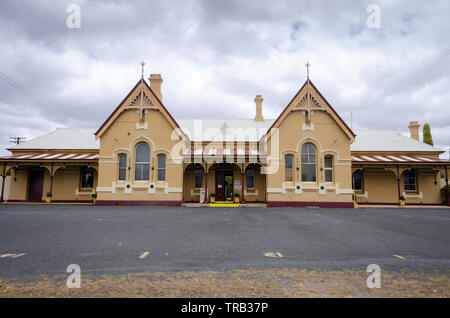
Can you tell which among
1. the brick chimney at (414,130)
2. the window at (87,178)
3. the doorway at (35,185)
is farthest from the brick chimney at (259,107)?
the doorway at (35,185)

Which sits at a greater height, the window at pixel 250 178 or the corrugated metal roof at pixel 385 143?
the corrugated metal roof at pixel 385 143

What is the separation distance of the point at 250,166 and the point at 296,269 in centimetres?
1586

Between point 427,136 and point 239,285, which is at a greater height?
point 427,136

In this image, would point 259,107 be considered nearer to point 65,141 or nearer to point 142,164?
point 142,164

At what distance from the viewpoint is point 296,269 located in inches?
167

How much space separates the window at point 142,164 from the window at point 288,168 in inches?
385

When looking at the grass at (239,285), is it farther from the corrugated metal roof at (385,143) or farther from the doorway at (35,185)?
the doorway at (35,185)

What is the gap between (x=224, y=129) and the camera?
23047 mm

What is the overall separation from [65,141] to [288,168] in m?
19.7

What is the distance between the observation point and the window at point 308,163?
56.8 feet

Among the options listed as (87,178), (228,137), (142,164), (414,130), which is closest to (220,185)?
(228,137)

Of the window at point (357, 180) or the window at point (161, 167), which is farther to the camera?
the window at point (357, 180)

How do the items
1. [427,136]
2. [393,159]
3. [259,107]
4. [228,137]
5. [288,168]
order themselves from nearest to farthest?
[288,168], [393,159], [228,137], [259,107], [427,136]

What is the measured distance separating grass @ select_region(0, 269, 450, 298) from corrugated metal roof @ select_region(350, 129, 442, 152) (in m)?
19.5
